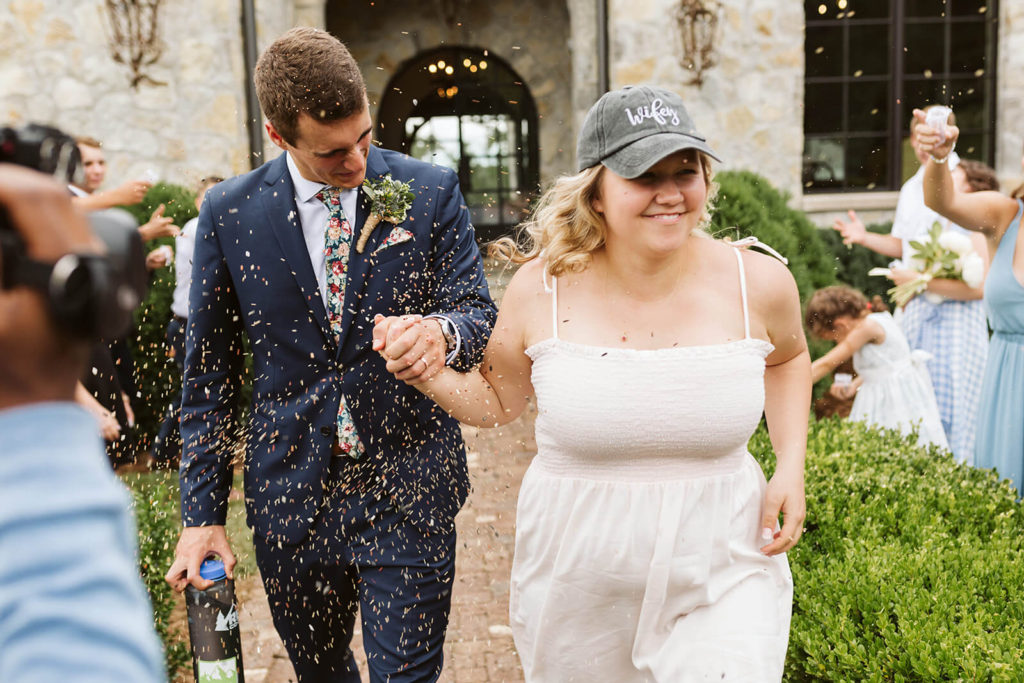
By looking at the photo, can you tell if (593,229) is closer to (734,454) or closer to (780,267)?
(780,267)

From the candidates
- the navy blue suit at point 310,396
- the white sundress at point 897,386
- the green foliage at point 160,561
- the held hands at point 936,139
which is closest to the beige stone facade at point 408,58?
the white sundress at point 897,386

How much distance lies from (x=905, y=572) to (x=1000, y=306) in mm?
1757

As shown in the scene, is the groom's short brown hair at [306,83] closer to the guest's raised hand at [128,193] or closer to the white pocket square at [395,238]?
the white pocket square at [395,238]

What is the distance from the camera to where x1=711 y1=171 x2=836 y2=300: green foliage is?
7.53 metres

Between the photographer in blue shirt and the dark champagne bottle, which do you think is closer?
the photographer in blue shirt

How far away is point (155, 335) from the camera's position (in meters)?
7.80

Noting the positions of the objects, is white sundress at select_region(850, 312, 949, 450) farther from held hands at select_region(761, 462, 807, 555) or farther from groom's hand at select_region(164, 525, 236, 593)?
groom's hand at select_region(164, 525, 236, 593)

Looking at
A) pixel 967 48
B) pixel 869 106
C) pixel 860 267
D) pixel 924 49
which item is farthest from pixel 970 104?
pixel 860 267

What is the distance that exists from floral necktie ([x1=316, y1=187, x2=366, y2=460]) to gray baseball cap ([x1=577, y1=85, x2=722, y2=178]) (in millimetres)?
787

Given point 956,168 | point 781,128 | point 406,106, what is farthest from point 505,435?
point 406,106

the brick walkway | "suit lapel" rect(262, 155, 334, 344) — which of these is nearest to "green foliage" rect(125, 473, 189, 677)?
the brick walkway

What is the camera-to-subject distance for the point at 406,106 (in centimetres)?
1427

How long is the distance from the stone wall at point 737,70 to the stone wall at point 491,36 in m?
2.22

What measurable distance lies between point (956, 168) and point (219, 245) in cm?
559
